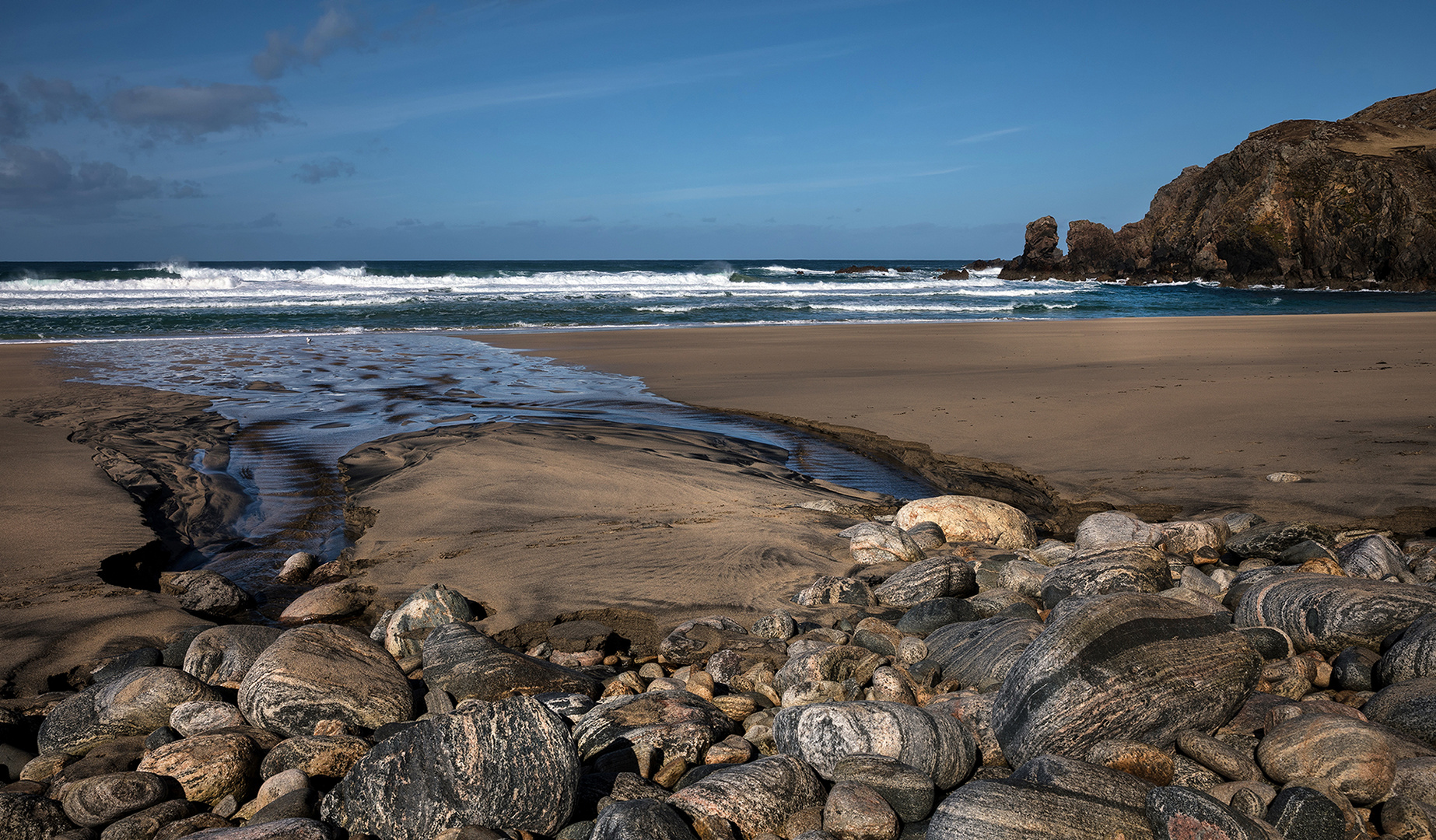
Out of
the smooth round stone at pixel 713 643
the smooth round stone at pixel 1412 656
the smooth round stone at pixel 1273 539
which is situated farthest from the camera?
the smooth round stone at pixel 1273 539

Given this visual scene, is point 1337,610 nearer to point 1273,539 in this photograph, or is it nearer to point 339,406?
A: point 1273,539

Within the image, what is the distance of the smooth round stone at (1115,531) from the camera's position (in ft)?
14.8

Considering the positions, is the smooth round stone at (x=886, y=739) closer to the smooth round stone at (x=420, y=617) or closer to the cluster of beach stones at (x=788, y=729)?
the cluster of beach stones at (x=788, y=729)

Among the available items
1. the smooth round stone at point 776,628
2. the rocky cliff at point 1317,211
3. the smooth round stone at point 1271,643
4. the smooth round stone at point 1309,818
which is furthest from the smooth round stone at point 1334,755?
the rocky cliff at point 1317,211

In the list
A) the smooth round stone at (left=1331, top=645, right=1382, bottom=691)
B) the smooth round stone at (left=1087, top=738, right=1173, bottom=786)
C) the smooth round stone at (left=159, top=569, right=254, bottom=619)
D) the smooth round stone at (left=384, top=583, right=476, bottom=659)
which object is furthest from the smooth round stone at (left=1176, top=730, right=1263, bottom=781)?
the smooth round stone at (left=159, top=569, right=254, bottom=619)

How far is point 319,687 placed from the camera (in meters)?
2.85

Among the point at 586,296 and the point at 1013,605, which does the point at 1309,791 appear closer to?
the point at 1013,605

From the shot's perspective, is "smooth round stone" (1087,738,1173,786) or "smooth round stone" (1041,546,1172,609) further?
"smooth round stone" (1041,546,1172,609)

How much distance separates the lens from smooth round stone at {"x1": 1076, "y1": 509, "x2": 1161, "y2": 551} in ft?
14.8

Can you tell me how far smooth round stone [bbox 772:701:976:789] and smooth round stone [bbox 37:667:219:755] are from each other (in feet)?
7.10

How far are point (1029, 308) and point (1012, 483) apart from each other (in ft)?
85.4

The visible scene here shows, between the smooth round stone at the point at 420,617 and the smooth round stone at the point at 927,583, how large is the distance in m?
1.49

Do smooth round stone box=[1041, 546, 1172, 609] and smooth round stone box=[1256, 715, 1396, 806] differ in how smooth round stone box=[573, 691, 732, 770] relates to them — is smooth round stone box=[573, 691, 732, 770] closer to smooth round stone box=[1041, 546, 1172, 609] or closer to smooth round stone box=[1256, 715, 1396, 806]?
smooth round stone box=[1256, 715, 1396, 806]

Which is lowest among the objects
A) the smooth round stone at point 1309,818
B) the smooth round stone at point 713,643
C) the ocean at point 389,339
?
the smooth round stone at point 713,643
